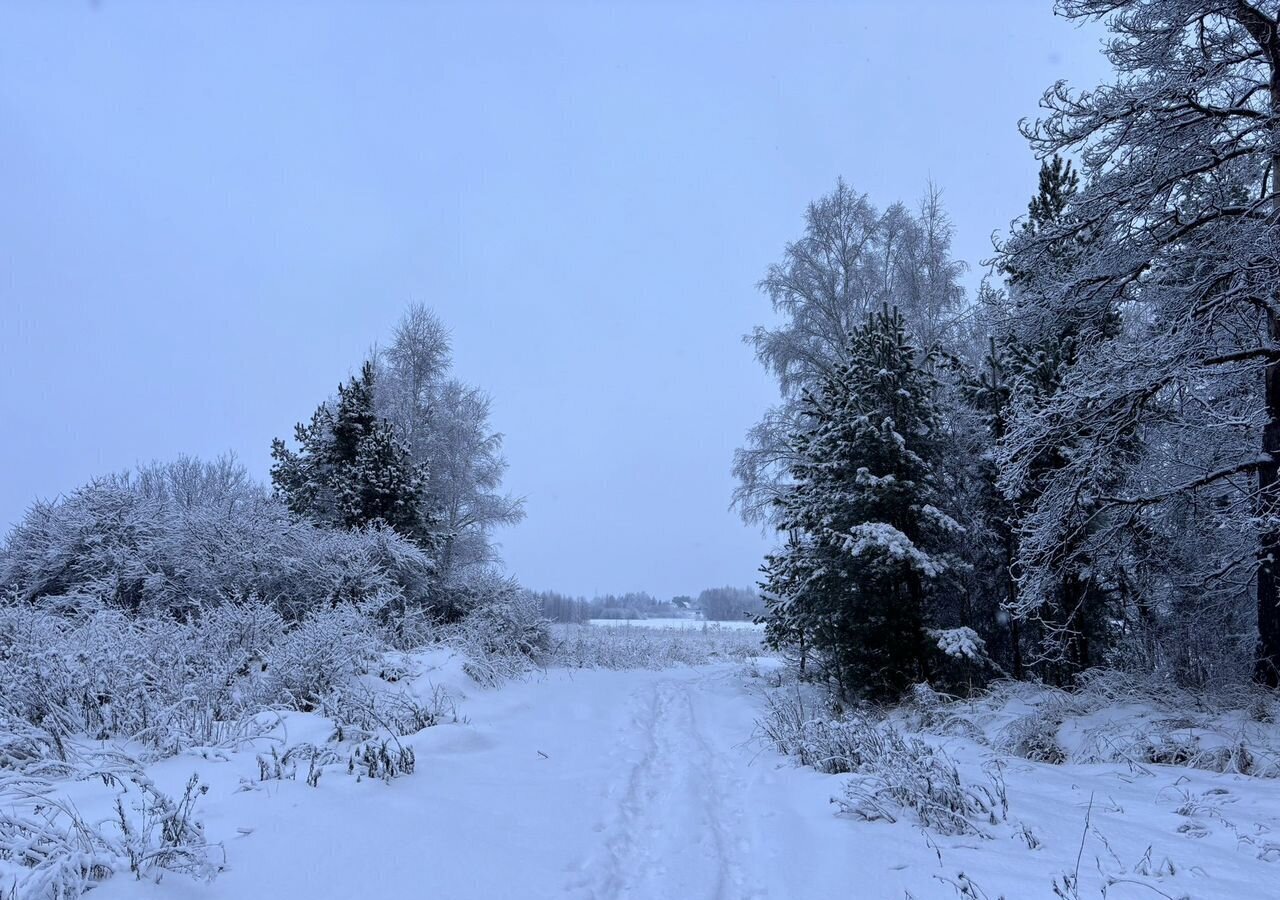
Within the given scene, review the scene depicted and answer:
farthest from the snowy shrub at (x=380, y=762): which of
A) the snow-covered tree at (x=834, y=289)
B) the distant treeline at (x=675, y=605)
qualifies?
the distant treeline at (x=675, y=605)

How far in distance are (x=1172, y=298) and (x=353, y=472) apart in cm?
A: 1624

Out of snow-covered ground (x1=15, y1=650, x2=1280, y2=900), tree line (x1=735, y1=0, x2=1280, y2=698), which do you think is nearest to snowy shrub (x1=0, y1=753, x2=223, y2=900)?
snow-covered ground (x1=15, y1=650, x2=1280, y2=900)

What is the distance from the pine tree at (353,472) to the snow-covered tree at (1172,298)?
13.8m

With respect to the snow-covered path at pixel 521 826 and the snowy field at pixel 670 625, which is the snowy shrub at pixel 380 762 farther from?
the snowy field at pixel 670 625

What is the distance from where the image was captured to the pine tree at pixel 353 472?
1636 centimetres

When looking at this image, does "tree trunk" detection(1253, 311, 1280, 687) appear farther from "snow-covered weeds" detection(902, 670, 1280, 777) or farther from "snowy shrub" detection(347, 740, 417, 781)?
"snowy shrub" detection(347, 740, 417, 781)

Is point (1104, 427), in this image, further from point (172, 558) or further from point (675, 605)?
point (675, 605)

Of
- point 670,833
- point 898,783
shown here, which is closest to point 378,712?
point 670,833

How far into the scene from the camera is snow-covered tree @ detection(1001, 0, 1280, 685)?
6.34 meters

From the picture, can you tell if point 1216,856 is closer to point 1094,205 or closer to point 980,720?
point 980,720

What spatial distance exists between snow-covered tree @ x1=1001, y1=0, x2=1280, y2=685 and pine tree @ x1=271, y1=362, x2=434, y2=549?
45.4 feet

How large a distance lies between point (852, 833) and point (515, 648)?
12.5m

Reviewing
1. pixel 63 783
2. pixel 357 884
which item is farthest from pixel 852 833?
pixel 63 783

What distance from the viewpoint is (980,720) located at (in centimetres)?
769
